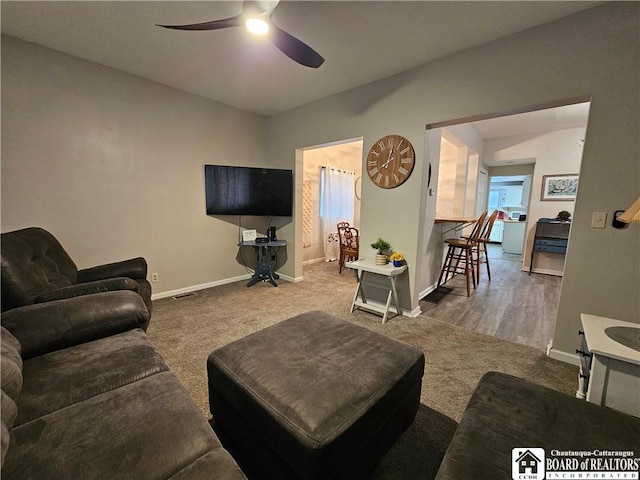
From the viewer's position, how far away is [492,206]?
8.24 m

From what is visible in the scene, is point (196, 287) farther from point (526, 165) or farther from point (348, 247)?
point (526, 165)

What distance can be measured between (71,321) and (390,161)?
2.82m

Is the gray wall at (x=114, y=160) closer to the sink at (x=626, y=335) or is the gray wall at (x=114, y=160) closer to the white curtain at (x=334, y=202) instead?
the white curtain at (x=334, y=202)

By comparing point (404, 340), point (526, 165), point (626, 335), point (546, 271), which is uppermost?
point (526, 165)

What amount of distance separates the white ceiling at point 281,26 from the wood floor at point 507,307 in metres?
2.60

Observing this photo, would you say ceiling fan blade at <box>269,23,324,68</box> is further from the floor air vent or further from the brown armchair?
the floor air vent

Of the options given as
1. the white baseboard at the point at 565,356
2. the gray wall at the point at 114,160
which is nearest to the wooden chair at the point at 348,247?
the gray wall at the point at 114,160

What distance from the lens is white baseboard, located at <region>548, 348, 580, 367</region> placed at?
6.72ft

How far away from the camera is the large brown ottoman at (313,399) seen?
0.93 metres

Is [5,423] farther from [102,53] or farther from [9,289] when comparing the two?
[102,53]

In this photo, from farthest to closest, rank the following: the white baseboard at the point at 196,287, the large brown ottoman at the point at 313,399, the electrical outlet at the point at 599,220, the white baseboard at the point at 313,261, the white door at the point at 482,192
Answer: the white door at the point at 482,192, the white baseboard at the point at 313,261, the white baseboard at the point at 196,287, the electrical outlet at the point at 599,220, the large brown ottoman at the point at 313,399

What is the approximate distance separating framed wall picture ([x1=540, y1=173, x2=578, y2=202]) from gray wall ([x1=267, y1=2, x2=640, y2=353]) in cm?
373

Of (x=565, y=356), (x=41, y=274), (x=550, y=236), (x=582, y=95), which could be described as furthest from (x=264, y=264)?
(x=550, y=236)

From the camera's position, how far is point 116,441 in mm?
787
